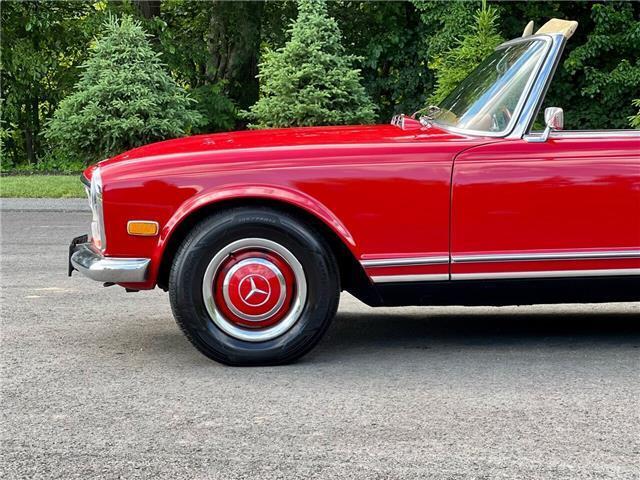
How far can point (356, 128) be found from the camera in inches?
237

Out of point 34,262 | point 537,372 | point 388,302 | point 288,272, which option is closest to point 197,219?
point 288,272

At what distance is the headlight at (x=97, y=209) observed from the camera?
5297 millimetres

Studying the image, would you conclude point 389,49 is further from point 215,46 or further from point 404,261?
point 404,261

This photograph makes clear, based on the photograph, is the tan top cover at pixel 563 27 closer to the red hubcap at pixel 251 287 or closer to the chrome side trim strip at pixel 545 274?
the chrome side trim strip at pixel 545 274

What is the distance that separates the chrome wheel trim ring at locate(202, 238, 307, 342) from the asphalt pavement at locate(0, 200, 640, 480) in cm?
18

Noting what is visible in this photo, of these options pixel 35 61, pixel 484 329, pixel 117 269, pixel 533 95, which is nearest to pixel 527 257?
pixel 533 95

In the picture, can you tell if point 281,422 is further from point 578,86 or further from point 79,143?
point 578,86

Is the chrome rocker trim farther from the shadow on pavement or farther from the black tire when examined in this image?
the shadow on pavement

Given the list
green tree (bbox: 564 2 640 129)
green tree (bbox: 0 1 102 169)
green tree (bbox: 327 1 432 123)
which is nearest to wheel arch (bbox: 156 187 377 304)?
green tree (bbox: 564 2 640 129)

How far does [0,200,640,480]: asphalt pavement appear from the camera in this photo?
386cm

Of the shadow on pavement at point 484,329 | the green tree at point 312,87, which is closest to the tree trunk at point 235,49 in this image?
the green tree at point 312,87

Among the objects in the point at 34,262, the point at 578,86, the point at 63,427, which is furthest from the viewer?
the point at 578,86

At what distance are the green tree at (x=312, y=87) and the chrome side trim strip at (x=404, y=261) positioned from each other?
12.6 m

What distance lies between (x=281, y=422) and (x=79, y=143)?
1445cm
